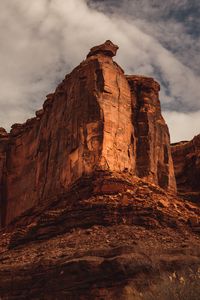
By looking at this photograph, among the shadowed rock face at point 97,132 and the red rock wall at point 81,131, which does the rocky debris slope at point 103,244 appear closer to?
the red rock wall at point 81,131

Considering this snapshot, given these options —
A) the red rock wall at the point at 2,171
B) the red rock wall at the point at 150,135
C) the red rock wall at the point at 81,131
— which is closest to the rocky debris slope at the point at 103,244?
the red rock wall at the point at 81,131

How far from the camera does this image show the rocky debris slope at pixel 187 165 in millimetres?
69062

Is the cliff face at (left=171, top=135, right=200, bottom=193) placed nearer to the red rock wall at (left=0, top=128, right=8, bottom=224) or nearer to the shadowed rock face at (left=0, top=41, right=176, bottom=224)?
the shadowed rock face at (left=0, top=41, right=176, bottom=224)

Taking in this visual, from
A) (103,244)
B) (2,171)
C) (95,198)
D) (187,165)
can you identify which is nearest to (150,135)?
(95,198)

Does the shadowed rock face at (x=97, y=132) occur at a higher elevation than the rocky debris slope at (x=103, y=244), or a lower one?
higher

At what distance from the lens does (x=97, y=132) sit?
51.0 meters

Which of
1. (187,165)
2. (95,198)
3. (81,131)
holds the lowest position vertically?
(95,198)

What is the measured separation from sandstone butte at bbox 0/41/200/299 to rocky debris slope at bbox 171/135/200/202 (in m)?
5.64

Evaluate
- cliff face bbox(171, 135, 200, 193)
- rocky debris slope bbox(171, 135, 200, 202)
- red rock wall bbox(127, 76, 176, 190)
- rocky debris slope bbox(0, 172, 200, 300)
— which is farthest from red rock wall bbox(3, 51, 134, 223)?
cliff face bbox(171, 135, 200, 193)

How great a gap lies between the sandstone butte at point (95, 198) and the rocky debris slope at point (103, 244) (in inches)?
2.1

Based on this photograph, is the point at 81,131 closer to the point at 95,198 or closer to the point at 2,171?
the point at 95,198

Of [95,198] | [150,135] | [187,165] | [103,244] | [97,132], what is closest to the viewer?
[103,244]

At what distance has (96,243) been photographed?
42.2 metres

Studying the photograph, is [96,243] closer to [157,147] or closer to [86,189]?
[86,189]
